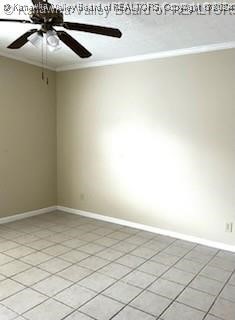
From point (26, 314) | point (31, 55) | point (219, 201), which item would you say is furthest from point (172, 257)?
point (31, 55)

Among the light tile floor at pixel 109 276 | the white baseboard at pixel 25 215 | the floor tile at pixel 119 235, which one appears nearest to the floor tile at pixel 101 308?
the light tile floor at pixel 109 276

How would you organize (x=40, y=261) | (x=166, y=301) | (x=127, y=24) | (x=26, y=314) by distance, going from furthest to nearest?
1. (x=40, y=261)
2. (x=127, y=24)
3. (x=166, y=301)
4. (x=26, y=314)

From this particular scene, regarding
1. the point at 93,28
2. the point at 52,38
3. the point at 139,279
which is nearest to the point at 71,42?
the point at 52,38

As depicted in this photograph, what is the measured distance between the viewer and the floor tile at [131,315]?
219 centimetres

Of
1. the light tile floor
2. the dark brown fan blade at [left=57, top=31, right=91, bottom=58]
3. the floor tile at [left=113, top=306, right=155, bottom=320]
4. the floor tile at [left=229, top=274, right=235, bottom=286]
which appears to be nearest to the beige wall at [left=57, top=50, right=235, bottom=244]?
the light tile floor

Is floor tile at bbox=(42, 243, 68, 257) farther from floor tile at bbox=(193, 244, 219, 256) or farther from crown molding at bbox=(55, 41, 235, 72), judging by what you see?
crown molding at bbox=(55, 41, 235, 72)

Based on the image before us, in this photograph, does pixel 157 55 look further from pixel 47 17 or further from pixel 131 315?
pixel 131 315

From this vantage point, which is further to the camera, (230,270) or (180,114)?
(180,114)

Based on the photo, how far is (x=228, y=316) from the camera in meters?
2.23

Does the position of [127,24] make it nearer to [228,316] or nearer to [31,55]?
[31,55]

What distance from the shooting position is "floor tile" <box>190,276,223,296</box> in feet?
8.57

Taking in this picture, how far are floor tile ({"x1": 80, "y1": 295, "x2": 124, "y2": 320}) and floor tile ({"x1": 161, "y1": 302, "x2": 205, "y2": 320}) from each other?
0.38 meters

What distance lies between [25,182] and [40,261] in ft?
6.07

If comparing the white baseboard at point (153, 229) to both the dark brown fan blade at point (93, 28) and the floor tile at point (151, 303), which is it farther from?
the dark brown fan blade at point (93, 28)
